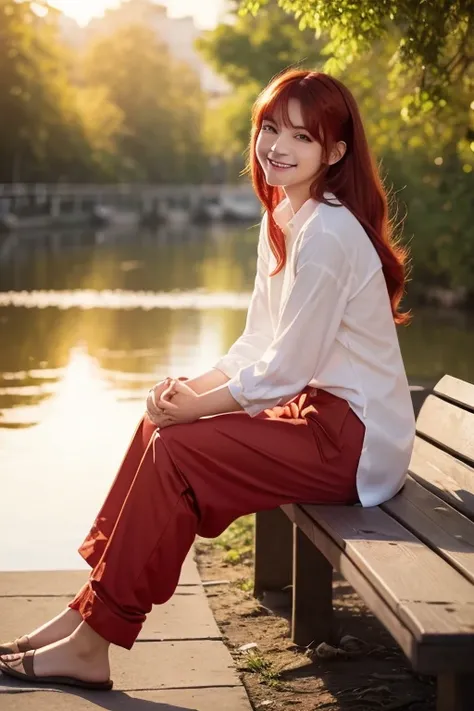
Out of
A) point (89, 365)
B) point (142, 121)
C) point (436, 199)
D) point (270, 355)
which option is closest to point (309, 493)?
point (270, 355)

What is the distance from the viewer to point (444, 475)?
402 cm

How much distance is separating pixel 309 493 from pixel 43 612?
3.71 ft

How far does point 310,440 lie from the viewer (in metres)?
3.53

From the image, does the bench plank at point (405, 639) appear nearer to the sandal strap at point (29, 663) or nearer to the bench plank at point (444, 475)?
the bench plank at point (444, 475)

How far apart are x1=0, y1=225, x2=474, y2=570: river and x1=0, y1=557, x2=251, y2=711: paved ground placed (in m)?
0.53

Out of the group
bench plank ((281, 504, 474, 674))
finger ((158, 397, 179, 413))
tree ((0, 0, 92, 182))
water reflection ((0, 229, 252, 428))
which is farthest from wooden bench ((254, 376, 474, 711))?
tree ((0, 0, 92, 182))

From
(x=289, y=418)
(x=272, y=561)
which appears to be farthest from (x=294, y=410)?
(x=272, y=561)

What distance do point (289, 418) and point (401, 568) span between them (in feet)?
2.63

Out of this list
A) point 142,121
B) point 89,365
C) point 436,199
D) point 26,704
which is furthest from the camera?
point 142,121

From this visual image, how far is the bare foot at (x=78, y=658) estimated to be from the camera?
11.2 ft

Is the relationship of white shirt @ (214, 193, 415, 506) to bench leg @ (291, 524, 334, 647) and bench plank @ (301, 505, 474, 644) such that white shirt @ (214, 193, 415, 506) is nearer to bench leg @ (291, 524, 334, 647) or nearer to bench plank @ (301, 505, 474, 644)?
bench plank @ (301, 505, 474, 644)

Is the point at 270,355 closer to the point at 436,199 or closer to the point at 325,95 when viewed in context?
the point at 325,95

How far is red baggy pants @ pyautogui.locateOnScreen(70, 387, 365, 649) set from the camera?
10.8 feet

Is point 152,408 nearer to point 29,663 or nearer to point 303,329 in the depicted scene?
point 303,329
